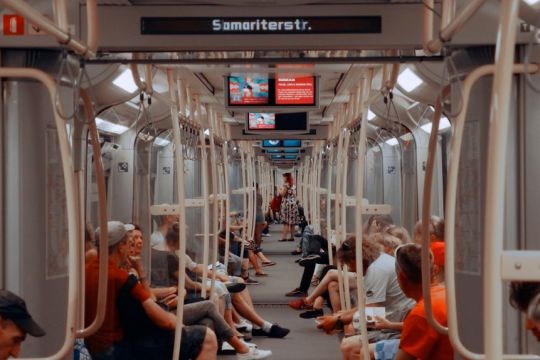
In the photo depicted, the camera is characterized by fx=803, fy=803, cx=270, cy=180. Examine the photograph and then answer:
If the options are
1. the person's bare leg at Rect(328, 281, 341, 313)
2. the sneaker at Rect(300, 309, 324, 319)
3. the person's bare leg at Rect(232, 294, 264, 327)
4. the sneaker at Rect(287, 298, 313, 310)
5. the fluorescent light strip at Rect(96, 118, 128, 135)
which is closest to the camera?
the fluorescent light strip at Rect(96, 118, 128, 135)

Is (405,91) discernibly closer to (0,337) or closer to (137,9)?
(137,9)

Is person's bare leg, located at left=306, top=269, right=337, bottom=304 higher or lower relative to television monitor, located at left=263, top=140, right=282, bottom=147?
lower

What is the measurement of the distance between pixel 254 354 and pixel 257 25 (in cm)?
419

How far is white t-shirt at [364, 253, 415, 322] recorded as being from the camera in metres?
5.82

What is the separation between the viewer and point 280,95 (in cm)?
687

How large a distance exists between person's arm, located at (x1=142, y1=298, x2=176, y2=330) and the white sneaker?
75.4 inches

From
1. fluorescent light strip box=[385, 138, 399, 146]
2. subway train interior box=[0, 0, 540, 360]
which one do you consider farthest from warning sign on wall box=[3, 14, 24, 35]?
fluorescent light strip box=[385, 138, 399, 146]

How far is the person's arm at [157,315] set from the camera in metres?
4.82

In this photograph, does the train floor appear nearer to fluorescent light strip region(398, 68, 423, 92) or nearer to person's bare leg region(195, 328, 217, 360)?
person's bare leg region(195, 328, 217, 360)

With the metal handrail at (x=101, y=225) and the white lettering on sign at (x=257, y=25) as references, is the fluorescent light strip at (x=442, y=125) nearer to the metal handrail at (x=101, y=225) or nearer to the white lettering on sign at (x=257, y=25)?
the white lettering on sign at (x=257, y=25)

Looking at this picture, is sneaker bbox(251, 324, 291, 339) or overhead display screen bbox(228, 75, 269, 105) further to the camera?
sneaker bbox(251, 324, 291, 339)

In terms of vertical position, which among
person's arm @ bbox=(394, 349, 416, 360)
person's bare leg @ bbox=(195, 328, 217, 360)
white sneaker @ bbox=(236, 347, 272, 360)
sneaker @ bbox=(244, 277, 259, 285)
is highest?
person's arm @ bbox=(394, 349, 416, 360)

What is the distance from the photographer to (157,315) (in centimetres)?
485

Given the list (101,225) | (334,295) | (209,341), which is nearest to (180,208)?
(101,225)
